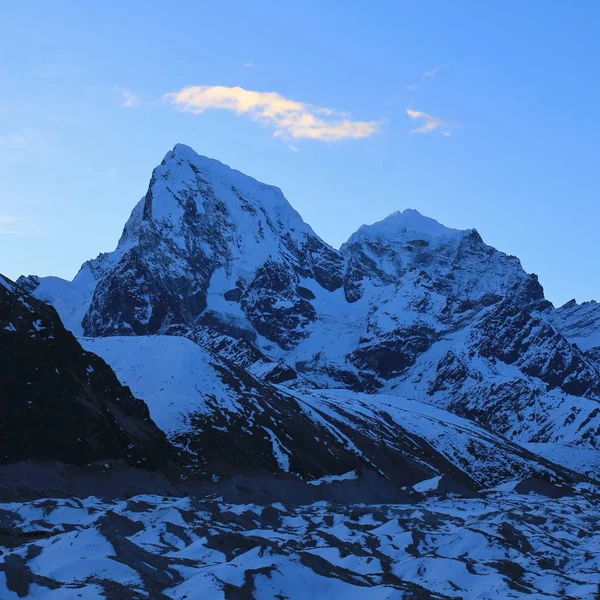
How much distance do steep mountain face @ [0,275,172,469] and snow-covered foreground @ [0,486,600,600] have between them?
1371 cm

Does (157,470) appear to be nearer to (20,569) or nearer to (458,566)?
(458,566)

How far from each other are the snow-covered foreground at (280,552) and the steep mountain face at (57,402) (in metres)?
13.7

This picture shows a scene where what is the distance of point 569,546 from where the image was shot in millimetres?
127312

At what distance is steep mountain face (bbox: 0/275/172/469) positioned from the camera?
135375mm

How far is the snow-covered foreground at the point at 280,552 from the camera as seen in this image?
7300 cm

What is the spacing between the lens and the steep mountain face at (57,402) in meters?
135

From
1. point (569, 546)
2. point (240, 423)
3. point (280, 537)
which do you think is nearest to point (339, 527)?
point (280, 537)

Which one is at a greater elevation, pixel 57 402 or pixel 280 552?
pixel 57 402

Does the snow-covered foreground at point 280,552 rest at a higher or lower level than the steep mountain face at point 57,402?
lower

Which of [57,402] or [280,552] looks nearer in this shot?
[280,552]

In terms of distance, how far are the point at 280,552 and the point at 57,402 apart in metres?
70.0

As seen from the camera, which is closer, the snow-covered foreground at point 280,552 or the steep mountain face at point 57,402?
the snow-covered foreground at point 280,552

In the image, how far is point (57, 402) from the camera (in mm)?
143875

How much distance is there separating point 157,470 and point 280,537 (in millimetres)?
43799
